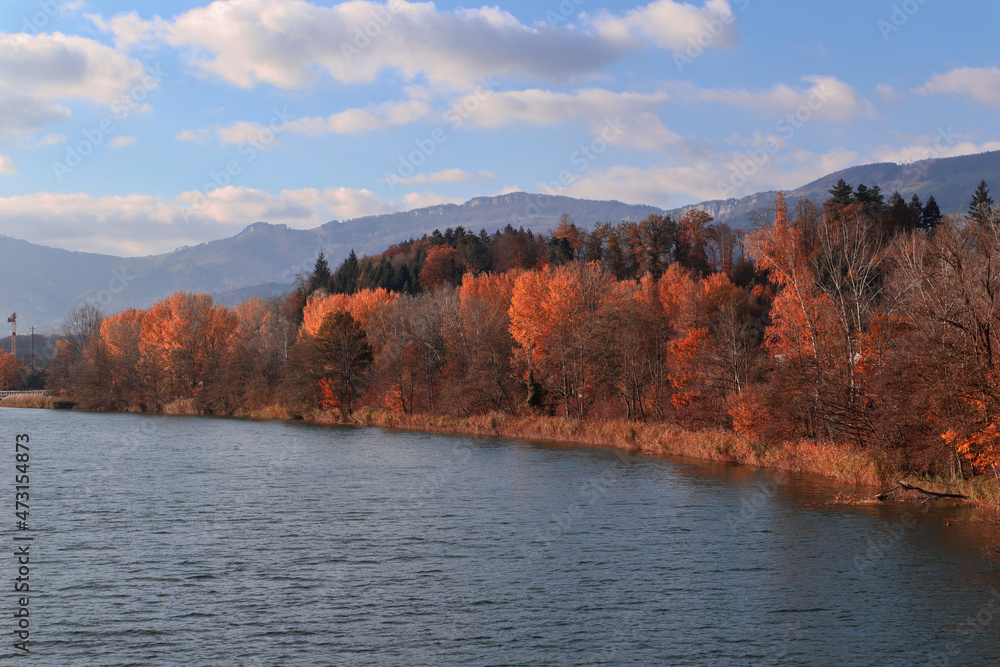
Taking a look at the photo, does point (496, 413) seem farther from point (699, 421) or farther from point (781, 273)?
point (781, 273)

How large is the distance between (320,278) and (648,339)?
298ft

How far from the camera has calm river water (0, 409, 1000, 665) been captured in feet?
55.6

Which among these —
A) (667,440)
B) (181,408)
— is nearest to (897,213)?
(667,440)

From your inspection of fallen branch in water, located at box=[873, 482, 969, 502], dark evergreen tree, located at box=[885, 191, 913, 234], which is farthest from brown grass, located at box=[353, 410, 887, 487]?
dark evergreen tree, located at box=[885, 191, 913, 234]

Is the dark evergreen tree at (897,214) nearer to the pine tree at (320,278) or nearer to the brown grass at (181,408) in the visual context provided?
the pine tree at (320,278)

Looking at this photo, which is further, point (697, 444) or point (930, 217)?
point (930, 217)

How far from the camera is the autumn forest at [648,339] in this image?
31.7m

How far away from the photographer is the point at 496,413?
68.2m

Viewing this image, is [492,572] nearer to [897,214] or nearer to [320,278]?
[897,214]

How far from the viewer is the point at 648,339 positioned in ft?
242

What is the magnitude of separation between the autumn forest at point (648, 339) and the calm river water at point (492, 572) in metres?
4.63

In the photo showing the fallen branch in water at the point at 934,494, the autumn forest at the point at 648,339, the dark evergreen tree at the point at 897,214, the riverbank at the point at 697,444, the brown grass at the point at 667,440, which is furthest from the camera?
the dark evergreen tree at the point at 897,214

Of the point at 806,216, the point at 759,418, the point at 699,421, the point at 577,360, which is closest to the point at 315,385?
the point at 577,360

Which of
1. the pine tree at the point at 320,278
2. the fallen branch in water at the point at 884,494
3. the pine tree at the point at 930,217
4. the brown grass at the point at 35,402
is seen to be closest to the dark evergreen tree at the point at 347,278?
the pine tree at the point at 320,278
